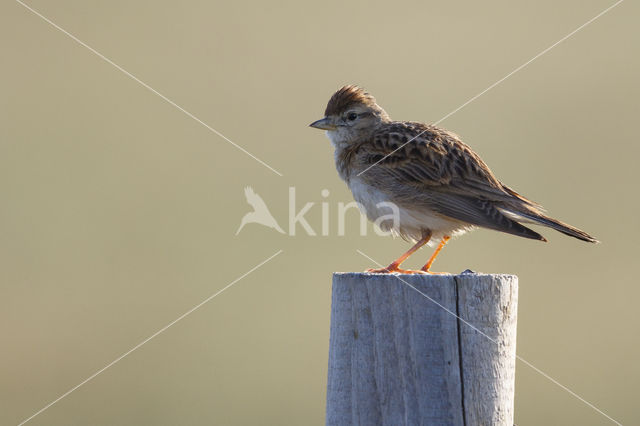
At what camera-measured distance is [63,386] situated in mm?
9992

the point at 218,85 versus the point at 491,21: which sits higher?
the point at 491,21

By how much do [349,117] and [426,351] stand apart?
4192mm

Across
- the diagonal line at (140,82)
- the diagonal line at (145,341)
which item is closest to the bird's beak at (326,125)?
the diagonal line at (145,341)

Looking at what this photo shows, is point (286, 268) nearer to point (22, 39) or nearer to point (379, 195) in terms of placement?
point (379, 195)

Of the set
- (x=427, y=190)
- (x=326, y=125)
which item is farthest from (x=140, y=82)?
(x=427, y=190)

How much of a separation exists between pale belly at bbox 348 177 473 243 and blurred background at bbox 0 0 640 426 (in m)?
3.84

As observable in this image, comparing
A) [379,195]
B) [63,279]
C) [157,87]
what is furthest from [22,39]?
[379,195]

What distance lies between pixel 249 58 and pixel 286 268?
26.6 ft

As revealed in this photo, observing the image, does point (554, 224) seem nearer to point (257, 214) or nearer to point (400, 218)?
point (400, 218)

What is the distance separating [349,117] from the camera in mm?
7598

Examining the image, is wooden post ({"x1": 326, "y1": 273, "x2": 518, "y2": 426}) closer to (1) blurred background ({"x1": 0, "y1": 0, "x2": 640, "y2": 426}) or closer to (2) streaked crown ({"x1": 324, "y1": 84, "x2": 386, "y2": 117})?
(2) streaked crown ({"x1": 324, "y1": 84, "x2": 386, "y2": 117})

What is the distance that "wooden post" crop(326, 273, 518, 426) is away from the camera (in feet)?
12.2

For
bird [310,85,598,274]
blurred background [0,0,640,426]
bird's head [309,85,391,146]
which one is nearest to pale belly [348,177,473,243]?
bird [310,85,598,274]

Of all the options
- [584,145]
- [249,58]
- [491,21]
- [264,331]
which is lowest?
[264,331]
